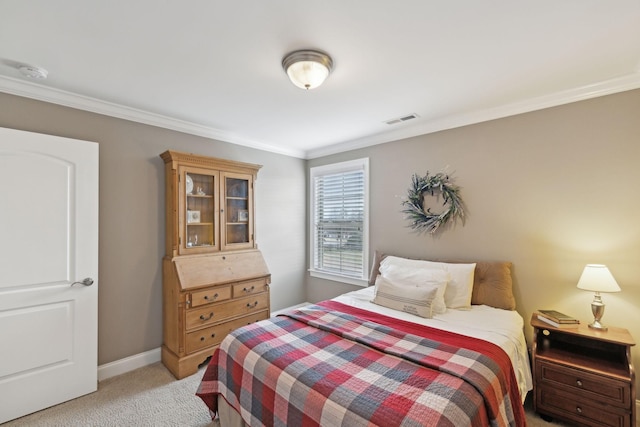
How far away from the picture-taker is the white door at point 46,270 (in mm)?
2055

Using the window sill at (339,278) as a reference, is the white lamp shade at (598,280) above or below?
above

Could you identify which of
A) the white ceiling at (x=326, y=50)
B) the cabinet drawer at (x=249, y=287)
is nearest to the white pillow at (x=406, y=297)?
the cabinet drawer at (x=249, y=287)

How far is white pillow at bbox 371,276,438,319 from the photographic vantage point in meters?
2.25

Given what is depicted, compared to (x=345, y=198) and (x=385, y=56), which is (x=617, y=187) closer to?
(x=385, y=56)

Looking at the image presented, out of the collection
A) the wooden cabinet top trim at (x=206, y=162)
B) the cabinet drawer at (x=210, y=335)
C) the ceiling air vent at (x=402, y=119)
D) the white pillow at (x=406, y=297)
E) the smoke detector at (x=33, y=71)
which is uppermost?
the smoke detector at (x=33, y=71)

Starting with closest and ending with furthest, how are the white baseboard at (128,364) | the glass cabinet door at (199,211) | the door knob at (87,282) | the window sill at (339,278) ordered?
the door knob at (87,282)
the white baseboard at (128,364)
the glass cabinet door at (199,211)
the window sill at (339,278)

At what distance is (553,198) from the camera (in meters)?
2.41

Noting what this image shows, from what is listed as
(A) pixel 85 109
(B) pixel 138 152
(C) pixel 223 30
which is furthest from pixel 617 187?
(A) pixel 85 109

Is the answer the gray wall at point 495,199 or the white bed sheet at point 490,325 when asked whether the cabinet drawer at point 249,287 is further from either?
the white bed sheet at point 490,325

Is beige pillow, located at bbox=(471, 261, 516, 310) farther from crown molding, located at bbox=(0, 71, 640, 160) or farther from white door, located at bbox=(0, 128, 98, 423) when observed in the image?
white door, located at bbox=(0, 128, 98, 423)

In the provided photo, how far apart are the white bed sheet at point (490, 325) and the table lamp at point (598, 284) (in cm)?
47

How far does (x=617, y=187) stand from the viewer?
216 centimetres

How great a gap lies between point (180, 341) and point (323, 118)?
2590 millimetres

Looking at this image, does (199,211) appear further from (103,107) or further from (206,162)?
(103,107)
